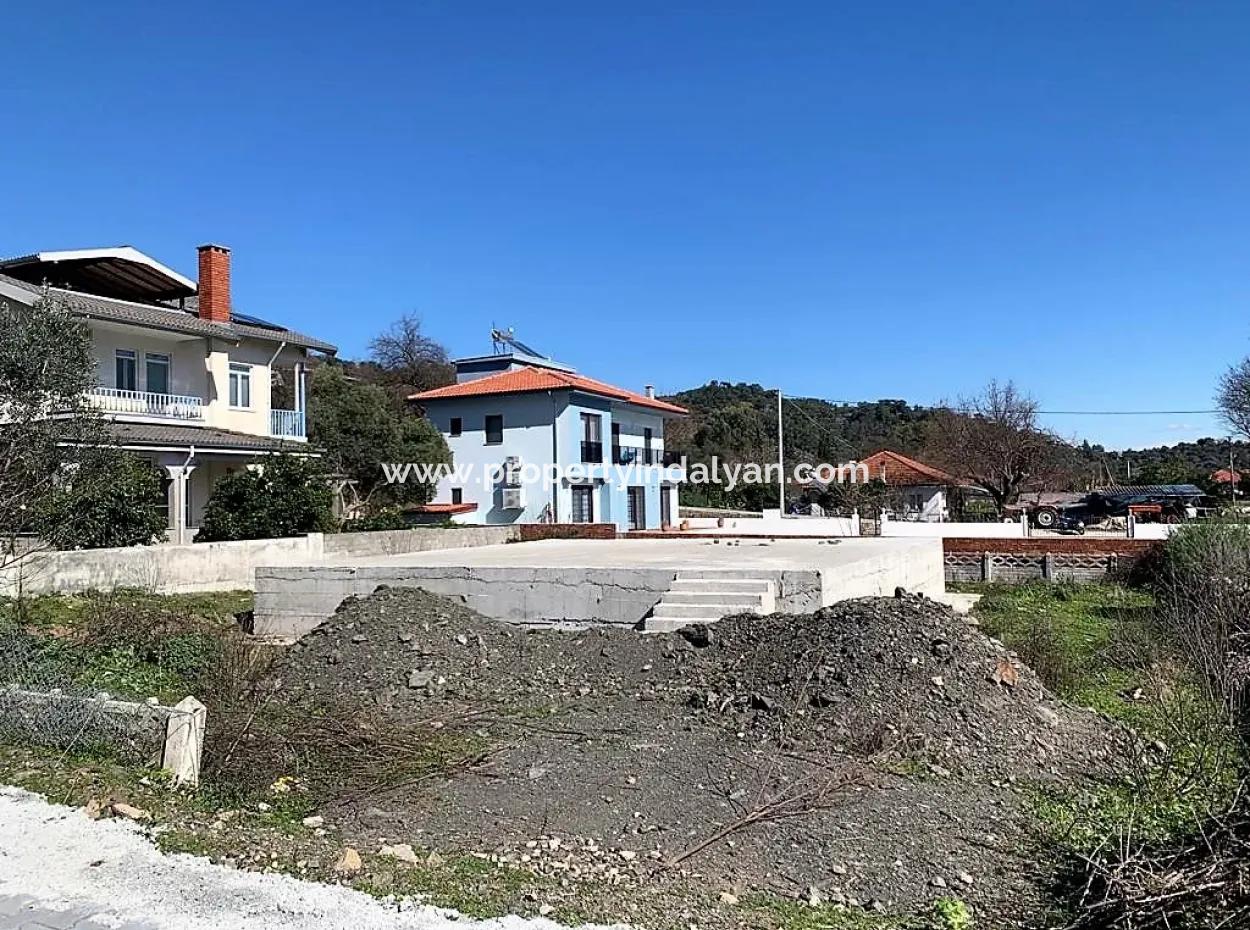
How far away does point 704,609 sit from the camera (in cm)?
1022

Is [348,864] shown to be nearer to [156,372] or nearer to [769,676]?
[769,676]

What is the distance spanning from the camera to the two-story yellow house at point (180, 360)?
21.3 meters

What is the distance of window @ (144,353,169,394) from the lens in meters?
23.5

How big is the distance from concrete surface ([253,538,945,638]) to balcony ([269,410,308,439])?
13.5 meters

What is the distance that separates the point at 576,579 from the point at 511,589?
0.83 meters

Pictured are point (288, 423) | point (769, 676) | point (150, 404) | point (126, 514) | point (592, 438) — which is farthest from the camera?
point (592, 438)

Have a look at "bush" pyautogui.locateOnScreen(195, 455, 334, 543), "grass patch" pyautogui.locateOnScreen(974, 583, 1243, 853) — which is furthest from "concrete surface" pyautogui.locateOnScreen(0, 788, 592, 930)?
"bush" pyautogui.locateOnScreen(195, 455, 334, 543)

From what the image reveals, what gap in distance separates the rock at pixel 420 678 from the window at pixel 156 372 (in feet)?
59.5

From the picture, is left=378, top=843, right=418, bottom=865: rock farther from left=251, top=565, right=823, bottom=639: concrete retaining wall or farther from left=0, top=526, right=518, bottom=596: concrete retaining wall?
left=0, top=526, right=518, bottom=596: concrete retaining wall

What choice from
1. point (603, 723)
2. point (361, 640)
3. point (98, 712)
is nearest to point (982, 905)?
point (603, 723)

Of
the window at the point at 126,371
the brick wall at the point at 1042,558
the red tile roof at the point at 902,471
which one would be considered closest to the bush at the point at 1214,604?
the brick wall at the point at 1042,558

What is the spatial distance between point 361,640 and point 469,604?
244 cm

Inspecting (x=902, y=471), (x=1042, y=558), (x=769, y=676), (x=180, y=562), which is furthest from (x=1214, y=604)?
(x=902, y=471)

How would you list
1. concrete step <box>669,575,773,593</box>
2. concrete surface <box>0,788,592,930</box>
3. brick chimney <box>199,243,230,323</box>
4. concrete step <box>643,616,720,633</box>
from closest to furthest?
concrete surface <box>0,788,592,930</box>, concrete step <box>643,616,720,633</box>, concrete step <box>669,575,773,593</box>, brick chimney <box>199,243,230,323</box>
